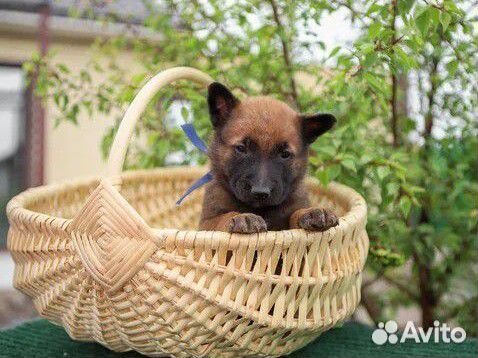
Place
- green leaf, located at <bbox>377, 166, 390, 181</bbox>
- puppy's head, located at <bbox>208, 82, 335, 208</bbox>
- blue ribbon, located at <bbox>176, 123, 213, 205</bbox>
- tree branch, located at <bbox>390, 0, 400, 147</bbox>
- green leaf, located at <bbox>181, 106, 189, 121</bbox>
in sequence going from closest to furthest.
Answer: puppy's head, located at <bbox>208, 82, 335, 208</bbox> < tree branch, located at <bbox>390, 0, 400, 147</bbox> < green leaf, located at <bbox>377, 166, 390, 181</bbox> < blue ribbon, located at <bbox>176, 123, 213, 205</bbox> < green leaf, located at <bbox>181, 106, 189, 121</bbox>

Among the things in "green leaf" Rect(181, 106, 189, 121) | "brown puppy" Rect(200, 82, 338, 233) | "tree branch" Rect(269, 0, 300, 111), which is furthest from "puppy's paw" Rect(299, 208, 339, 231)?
"tree branch" Rect(269, 0, 300, 111)

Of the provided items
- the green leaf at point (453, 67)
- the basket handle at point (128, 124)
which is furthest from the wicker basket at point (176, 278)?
the green leaf at point (453, 67)

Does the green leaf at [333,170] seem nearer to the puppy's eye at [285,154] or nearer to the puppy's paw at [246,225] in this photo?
the puppy's eye at [285,154]

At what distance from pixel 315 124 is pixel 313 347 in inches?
40.2

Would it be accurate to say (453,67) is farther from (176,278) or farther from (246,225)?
(176,278)

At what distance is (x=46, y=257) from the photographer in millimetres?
2389

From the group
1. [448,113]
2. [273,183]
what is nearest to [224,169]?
[273,183]

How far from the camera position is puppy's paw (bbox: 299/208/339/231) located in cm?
223

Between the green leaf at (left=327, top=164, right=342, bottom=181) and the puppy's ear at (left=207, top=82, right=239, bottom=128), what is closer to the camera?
the puppy's ear at (left=207, top=82, right=239, bottom=128)

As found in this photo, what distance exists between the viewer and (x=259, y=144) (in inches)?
101

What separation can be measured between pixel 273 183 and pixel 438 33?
51.8 inches

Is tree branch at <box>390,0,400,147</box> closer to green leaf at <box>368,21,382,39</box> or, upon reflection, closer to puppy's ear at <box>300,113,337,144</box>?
green leaf at <box>368,21,382,39</box>

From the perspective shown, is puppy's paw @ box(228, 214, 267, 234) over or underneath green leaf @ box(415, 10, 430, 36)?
underneath

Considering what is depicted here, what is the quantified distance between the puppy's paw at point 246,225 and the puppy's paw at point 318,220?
0.58 feet
